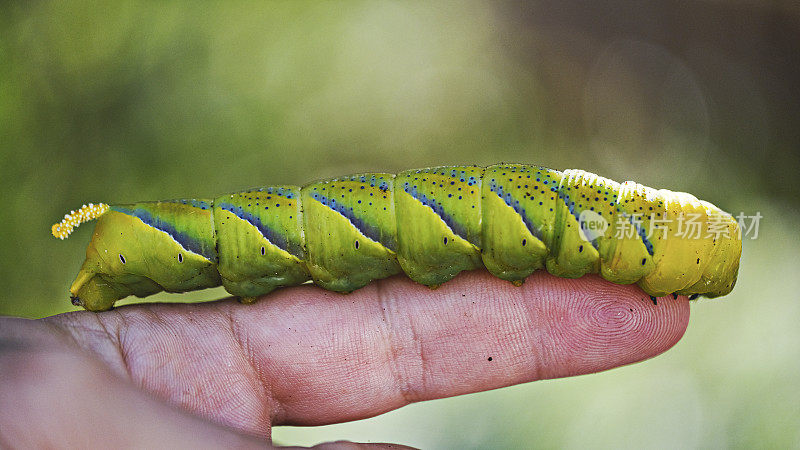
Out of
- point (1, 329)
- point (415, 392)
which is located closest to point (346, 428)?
point (415, 392)

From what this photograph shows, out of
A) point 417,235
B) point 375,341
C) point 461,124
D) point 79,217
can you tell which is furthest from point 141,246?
point 461,124

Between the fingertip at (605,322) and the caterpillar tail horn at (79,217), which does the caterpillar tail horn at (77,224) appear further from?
the fingertip at (605,322)

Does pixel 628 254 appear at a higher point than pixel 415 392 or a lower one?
higher

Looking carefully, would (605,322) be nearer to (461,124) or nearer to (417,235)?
(417,235)

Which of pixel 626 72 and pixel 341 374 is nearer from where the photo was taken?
pixel 341 374

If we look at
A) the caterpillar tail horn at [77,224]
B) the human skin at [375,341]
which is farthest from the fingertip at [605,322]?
the caterpillar tail horn at [77,224]

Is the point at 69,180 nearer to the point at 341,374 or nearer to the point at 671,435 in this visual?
the point at 341,374

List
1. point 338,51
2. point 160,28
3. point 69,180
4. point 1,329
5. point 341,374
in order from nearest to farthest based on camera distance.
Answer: point 1,329 < point 341,374 < point 69,180 < point 160,28 < point 338,51
